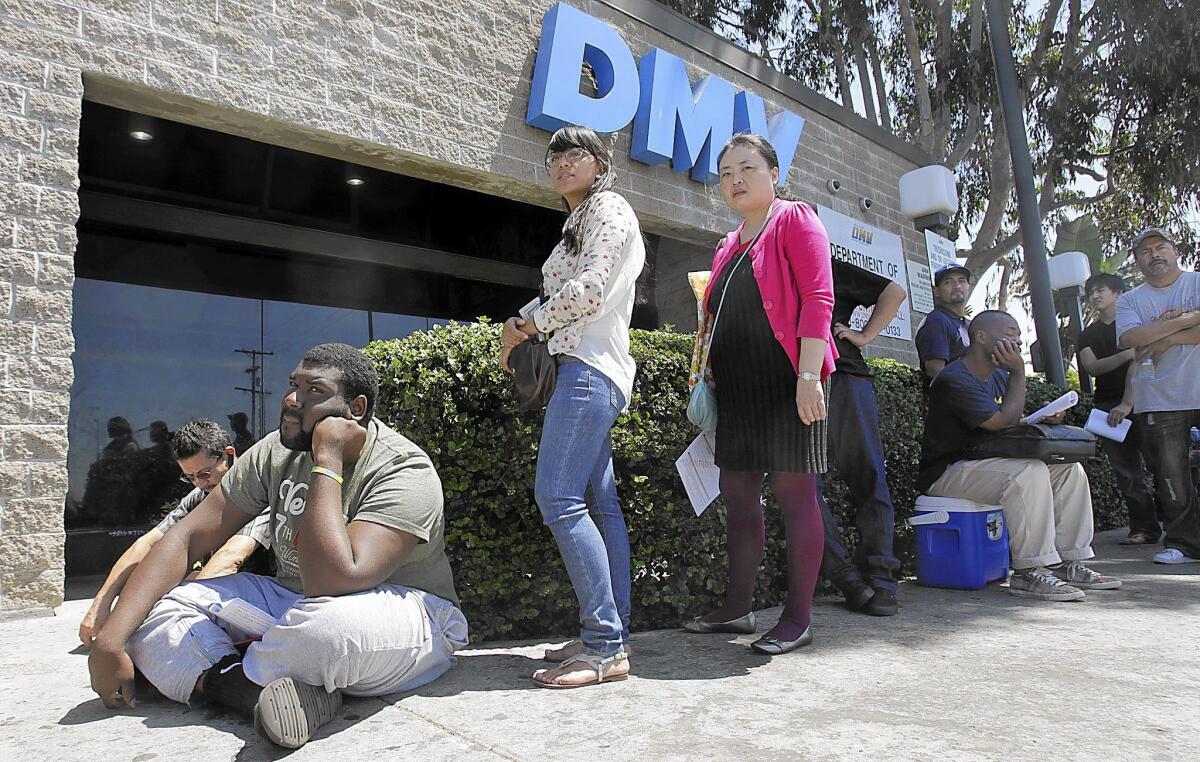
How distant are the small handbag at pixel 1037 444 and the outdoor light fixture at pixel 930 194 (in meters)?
4.32

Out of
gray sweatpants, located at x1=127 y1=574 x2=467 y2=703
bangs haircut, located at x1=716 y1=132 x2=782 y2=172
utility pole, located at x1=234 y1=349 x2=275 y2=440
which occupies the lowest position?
gray sweatpants, located at x1=127 y1=574 x2=467 y2=703

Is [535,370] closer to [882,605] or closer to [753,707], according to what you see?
[753,707]

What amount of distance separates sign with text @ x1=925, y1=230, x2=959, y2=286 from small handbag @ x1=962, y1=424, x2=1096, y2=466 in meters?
3.78

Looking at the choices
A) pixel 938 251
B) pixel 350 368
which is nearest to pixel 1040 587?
pixel 350 368

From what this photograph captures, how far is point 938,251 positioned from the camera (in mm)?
7625

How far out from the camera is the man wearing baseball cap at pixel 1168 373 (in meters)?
4.76

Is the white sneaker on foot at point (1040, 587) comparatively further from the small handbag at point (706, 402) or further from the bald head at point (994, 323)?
the small handbag at point (706, 402)

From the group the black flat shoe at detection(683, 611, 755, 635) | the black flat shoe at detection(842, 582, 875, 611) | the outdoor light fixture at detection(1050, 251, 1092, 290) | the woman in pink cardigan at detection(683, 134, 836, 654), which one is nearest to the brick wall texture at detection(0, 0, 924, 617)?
the black flat shoe at detection(683, 611, 755, 635)

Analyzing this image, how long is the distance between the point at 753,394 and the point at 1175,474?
3732mm

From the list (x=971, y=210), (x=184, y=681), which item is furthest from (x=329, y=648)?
(x=971, y=210)

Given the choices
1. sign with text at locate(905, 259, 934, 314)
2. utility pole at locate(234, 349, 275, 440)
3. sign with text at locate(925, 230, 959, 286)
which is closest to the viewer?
utility pole at locate(234, 349, 275, 440)

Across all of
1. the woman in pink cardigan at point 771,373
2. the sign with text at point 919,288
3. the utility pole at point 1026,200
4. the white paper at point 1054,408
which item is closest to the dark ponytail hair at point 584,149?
the woman in pink cardigan at point 771,373

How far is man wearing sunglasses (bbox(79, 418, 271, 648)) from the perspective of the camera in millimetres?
2461

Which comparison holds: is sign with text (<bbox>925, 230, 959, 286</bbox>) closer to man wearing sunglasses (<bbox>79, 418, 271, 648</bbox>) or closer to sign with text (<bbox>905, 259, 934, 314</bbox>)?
sign with text (<bbox>905, 259, 934, 314</bbox>)
